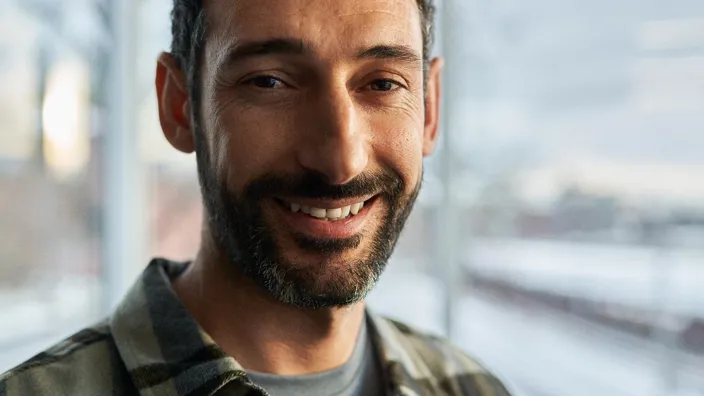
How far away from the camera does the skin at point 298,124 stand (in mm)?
962

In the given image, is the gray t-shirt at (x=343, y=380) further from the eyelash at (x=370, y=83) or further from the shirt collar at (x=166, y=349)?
the eyelash at (x=370, y=83)

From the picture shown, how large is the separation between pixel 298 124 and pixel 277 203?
0.35 feet

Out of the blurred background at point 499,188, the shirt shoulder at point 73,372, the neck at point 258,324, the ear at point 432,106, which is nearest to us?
the shirt shoulder at point 73,372

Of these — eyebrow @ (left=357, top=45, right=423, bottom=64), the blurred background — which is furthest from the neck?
the blurred background

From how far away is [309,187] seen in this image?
3.14 ft

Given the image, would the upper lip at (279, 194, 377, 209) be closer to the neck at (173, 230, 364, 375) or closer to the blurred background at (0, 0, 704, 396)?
the neck at (173, 230, 364, 375)

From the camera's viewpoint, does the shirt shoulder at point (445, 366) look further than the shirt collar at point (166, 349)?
Yes

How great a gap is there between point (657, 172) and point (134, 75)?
207cm

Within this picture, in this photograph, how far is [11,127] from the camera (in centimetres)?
240

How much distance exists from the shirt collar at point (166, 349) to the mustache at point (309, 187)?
8.2 inches

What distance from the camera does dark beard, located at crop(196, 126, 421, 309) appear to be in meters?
0.97

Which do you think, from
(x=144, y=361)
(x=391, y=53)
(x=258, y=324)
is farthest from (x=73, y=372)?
(x=391, y=53)

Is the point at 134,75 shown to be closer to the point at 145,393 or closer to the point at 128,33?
the point at 128,33

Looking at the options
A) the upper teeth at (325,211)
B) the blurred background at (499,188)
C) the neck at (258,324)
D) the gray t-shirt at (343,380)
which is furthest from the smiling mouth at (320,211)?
the blurred background at (499,188)
